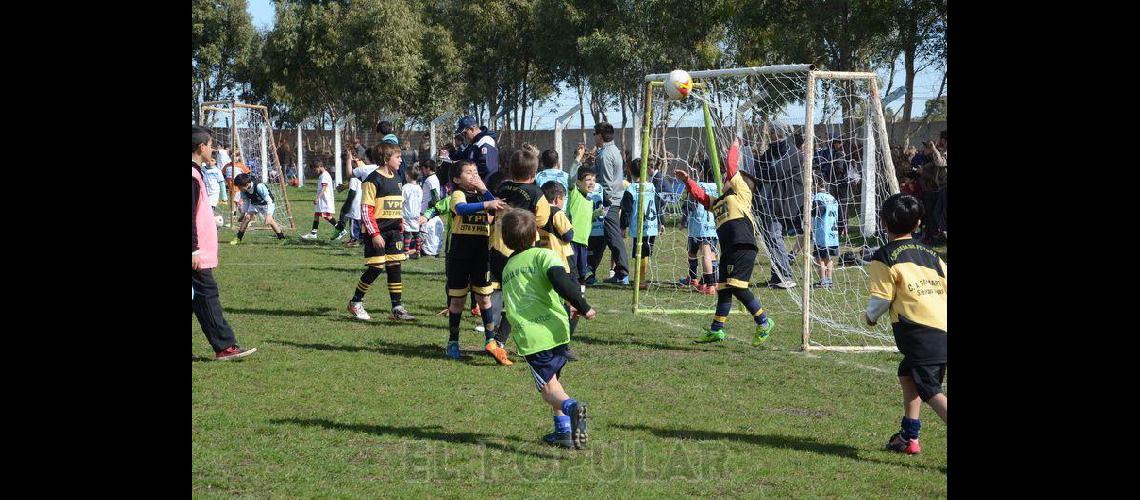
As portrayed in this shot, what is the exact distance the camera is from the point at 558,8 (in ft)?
125

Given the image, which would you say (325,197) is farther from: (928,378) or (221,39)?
(221,39)

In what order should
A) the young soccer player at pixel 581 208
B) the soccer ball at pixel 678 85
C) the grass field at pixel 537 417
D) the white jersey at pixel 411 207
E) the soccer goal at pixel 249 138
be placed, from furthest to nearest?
1. the soccer goal at pixel 249 138
2. the white jersey at pixel 411 207
3. the young soccer player at pixel 581 208
4. the soccer ball at pixel 678 85
5. the grass field at pixel 537 417

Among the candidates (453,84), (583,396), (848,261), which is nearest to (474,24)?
(453,84)

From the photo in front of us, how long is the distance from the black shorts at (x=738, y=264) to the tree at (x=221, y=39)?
43.8 meters

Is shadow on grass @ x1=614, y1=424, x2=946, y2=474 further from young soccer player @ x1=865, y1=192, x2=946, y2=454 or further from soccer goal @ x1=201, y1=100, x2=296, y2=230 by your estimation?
soccer goal @ x1=201, y1=100, x2=296, y2=230

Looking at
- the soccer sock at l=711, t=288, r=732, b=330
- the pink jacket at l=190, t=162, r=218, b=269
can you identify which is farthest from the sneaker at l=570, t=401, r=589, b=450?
the soccer sock at l=711, t=288, r=732, b=330

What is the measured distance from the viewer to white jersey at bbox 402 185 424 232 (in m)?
16.7

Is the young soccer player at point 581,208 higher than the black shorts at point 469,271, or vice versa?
the young soccer player at point 581,208

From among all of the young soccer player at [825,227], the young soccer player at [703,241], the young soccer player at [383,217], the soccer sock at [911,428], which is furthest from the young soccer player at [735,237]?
the young soccer player at [825,227]

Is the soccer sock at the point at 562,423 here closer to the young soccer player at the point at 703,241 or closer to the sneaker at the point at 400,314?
the sneaker at the point at 400,314

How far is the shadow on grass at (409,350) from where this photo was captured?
8.95 meters

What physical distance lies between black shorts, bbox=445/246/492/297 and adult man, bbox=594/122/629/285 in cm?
560

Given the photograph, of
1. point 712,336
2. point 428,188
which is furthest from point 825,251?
point 428,188
